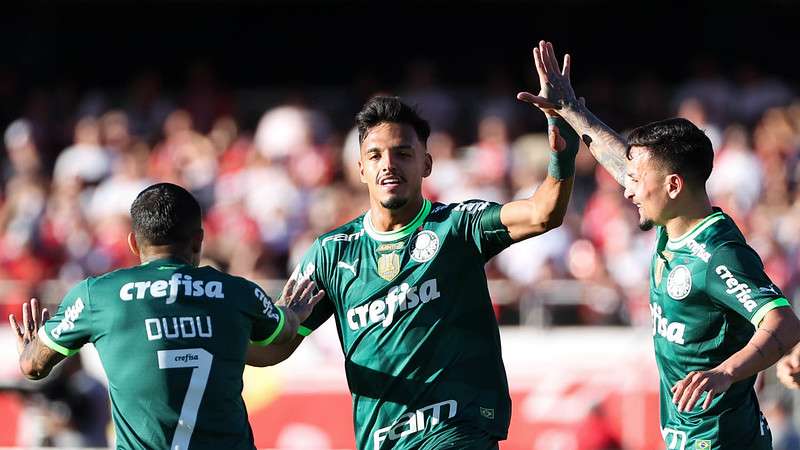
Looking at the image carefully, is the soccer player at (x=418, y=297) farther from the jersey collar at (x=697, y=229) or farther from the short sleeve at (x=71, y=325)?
the short sleeve at (x=71, y=325)

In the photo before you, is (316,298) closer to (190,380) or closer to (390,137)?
(390,137)

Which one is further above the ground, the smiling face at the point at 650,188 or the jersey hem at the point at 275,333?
the smiling face at the point at 650,188

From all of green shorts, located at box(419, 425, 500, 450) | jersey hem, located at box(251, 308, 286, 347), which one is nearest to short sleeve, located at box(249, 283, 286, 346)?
jersey hem, located at box(251, 308, 286, 347)

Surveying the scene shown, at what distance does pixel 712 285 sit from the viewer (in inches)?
255

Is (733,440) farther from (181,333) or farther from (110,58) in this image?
(110,58)

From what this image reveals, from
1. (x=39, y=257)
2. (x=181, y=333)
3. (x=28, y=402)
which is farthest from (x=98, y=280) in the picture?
(x=39, y=257)

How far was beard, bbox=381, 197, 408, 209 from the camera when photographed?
718 cm

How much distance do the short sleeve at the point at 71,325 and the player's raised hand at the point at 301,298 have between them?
1.08 meters

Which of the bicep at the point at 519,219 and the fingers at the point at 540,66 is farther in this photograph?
the fingers at the point at 540,66

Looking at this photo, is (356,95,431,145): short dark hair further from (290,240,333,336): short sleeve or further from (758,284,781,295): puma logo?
(758,284,781,295): puma logo

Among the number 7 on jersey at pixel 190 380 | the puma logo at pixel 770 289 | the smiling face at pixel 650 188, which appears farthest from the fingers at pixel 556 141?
the number 7 on jersey at pixel 190 380

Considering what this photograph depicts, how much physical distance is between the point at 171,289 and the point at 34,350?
0.81m

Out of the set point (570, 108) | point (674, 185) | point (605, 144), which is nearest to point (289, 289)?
point (570, 108)

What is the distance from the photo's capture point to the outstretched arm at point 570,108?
7.11m
